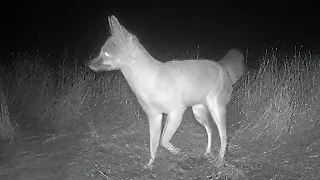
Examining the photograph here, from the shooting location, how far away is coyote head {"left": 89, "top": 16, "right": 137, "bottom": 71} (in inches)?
150

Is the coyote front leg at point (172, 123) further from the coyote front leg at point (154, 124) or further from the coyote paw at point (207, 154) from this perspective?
the coyote paw at point (207, 154)

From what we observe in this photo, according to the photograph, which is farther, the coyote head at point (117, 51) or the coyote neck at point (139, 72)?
the coyote neck at point (139, 72)

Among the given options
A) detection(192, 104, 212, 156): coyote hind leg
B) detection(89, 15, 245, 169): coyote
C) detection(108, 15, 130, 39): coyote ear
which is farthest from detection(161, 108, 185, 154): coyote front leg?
detection(108, 15, 130, 39): coyote ear

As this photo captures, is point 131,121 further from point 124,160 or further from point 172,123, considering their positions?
point 172,123

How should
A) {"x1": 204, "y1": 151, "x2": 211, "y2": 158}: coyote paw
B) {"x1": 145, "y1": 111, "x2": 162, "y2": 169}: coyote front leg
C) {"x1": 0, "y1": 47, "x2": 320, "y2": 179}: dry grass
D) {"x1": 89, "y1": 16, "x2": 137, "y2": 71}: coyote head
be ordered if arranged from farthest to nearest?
{"x1": 204, "y1": 151, "x2": 211, "y2": 158}: coyote paw → {"x1": 0, "y1": 47, "x2": 320, "y2": 179}: dry grass → {"x1": 145, "y1": 111, "x2": 162, "y2": 169}: coyote front leg → {"x1": 89, "y1": 16, "x2": 137, "y2": 71}: coyote head

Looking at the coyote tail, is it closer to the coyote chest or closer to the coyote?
the coyote

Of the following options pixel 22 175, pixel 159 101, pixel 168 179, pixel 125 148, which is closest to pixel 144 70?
pixel 159 101

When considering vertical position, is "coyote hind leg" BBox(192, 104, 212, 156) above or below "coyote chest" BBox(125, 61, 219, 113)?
below

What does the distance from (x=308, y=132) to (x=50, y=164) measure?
143 inches

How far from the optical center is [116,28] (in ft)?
12.3

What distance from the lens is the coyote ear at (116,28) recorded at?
3.69 m

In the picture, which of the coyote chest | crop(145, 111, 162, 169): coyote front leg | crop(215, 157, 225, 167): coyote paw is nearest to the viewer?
the coyote chest

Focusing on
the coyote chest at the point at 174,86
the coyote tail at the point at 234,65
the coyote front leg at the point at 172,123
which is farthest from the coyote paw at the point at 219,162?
the coyote tail at the point at 234,65

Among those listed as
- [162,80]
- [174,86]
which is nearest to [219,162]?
[174,86]
